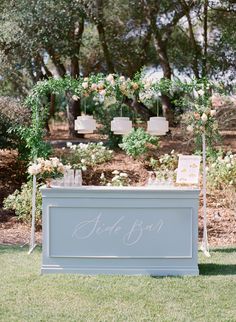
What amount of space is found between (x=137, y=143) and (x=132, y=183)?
39.9 inches

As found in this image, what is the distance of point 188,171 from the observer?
314 inches

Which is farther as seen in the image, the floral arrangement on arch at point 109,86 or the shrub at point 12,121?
the shrub at point 12,121

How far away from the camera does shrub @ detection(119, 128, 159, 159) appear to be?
13781 millimetres

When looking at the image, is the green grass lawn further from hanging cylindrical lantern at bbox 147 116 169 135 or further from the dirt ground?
the dirt ground

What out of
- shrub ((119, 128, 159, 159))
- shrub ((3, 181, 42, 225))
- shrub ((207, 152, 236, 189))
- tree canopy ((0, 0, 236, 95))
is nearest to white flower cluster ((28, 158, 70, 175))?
shrub ((3, 181, 42, 225))

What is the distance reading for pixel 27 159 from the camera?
43.1 feet

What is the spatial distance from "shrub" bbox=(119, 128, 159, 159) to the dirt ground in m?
0.36

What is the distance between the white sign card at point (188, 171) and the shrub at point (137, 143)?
5.71 meters

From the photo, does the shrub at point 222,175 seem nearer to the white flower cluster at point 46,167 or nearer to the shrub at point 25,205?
the shrub at point 25,205

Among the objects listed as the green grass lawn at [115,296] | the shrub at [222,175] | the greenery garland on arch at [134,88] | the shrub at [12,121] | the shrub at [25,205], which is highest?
the greenery garland on arch at [134,88]

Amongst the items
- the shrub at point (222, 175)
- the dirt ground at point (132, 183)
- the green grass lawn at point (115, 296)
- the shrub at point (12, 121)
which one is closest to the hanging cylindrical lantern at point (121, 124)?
the green grass lawn at point (115, 296)

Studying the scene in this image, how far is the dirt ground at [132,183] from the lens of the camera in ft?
32.8

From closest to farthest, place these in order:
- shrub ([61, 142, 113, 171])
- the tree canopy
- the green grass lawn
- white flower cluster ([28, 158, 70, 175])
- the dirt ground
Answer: the green grass lawn, white flower cluster ([28, 158, 70, 175]), the dirt ground, shrub ([61, 142, 113, 171]), the tree canopy

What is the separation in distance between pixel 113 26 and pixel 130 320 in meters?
14.8
